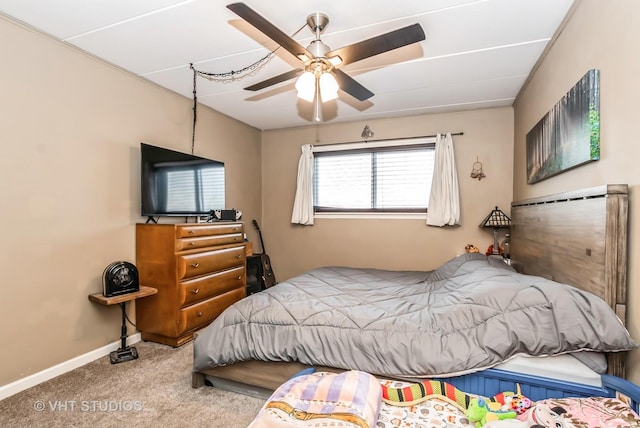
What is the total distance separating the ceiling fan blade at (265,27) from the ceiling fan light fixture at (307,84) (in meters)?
0.13

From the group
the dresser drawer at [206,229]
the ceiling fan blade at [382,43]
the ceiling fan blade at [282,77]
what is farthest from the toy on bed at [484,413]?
the dresser drawer at [206,229]

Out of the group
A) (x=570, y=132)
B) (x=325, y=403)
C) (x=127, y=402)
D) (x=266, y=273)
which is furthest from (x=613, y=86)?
(x=266, y=273)

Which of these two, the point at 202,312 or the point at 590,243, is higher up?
the point at 590,243

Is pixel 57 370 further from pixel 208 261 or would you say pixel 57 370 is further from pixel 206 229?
pixel 206 229

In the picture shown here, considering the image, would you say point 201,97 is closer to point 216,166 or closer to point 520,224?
point 216,166

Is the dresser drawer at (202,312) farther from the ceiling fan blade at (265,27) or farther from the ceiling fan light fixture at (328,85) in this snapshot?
the ceiling fan blade at (265,27)

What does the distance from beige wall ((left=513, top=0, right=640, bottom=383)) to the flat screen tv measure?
125 inches

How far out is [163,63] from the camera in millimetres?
2621

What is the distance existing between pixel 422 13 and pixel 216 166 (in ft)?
8.45

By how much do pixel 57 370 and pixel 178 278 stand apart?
1010 millimetres

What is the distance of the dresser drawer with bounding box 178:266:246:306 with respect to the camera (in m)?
2.75

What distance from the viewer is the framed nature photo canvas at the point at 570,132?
5.11 feet

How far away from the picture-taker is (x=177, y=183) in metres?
3.06

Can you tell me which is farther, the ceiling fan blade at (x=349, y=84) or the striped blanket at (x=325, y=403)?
the ceiling fan blade at (x=349, y=84)
